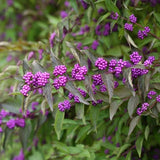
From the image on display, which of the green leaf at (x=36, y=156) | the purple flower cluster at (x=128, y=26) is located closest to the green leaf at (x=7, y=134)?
the green leaf at (x=36, y=156)

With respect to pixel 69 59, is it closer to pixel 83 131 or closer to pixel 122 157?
pixel 83 131

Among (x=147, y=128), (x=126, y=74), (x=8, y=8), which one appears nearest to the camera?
(x=126, y=74)

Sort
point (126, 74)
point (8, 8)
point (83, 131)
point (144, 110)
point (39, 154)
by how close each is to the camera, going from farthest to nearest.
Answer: point (8, 8), point (39, 154), point (83, 131), point (144, 110), point (126, 74)

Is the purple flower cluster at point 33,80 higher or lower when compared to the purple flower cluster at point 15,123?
higher

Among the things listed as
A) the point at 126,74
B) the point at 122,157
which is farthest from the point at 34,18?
the point at 126,74

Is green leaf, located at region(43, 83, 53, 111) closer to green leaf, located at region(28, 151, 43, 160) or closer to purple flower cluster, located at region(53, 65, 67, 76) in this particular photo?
purple flower cluster, located at region(53, 65, 67, 76)

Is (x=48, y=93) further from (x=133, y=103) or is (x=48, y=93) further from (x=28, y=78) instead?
(x=133, y=103)

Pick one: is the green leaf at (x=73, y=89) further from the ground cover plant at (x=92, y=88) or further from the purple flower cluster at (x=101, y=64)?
the purple flower cluster at (x=101, y=64)

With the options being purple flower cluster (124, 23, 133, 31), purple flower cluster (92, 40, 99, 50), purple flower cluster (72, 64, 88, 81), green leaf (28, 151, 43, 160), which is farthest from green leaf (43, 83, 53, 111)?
green leaf (28, 151, 43, 160)
